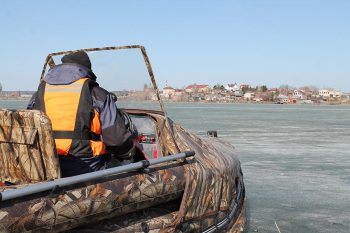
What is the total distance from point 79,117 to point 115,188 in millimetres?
606

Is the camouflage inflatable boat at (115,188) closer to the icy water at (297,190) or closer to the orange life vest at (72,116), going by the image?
the orange life vest at (72,116)

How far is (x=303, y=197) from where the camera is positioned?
678cm

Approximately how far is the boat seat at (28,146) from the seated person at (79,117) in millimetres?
203

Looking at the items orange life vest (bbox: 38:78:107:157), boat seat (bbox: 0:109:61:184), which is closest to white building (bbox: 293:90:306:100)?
orange life vest (bbox: 38:78:107:157)

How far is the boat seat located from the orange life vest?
0.67 ft

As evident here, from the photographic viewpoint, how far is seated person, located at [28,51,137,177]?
337 cm

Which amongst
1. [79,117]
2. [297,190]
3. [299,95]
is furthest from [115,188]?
[299,95]

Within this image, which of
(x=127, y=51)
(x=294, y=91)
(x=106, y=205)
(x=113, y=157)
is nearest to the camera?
(x=106, y=205)

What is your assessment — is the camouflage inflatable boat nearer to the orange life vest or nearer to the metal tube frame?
the metal tube frame

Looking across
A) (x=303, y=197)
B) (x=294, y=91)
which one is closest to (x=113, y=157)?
(x=303, y=197)

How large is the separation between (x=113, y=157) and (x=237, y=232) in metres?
1.66

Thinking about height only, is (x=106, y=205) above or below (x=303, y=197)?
above

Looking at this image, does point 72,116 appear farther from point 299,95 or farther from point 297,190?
point 299,95

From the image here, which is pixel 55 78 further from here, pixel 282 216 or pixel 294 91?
pixel 294 91
